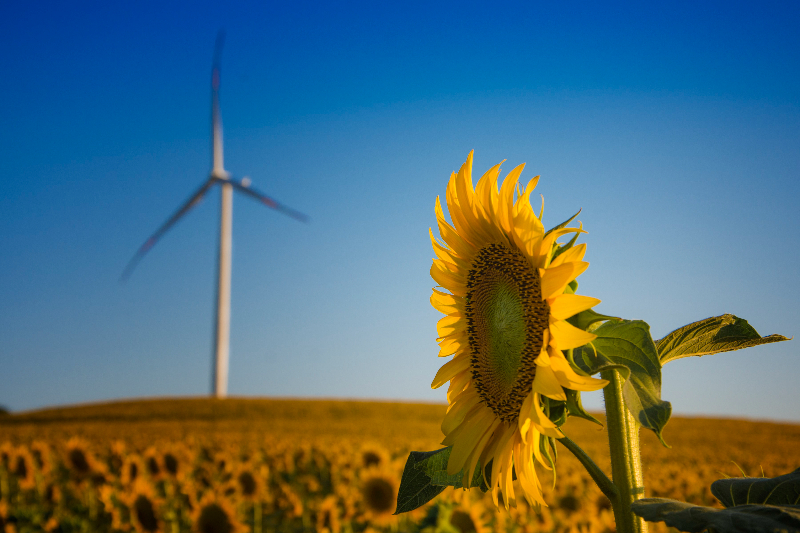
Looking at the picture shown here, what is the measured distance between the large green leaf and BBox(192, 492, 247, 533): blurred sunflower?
14.2ft

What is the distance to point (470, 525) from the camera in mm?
3832

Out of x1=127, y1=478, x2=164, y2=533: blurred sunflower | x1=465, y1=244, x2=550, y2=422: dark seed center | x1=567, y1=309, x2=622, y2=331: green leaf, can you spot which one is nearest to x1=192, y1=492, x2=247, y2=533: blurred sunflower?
x1=127, y1=478, x2=164, y2=533: blurred sunflower

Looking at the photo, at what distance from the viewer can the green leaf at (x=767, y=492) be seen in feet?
4.01

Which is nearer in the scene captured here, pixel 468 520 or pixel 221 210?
pixel 468 520

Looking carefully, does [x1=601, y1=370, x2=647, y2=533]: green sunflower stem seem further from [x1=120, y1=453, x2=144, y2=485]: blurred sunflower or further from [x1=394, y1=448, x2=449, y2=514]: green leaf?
[x1=120, y1=453, x2=144, y2=485]: blurred sunflower

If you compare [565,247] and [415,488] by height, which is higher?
[565,247]

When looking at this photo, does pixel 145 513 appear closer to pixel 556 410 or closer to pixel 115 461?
pixel 115 461

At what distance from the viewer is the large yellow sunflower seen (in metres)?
1.14

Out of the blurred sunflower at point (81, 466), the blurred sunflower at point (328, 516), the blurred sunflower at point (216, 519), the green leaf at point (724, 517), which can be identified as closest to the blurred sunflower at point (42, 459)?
the blurred sunflower at point (81, 466)

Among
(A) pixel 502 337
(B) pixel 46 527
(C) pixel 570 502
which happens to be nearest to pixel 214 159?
(B) pixel 46 527

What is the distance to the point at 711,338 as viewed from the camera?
1.22 metres

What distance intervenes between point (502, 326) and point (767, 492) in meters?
0.66

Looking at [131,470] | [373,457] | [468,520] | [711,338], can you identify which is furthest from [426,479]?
[131,470]

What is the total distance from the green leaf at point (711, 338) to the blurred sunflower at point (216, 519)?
490cm
